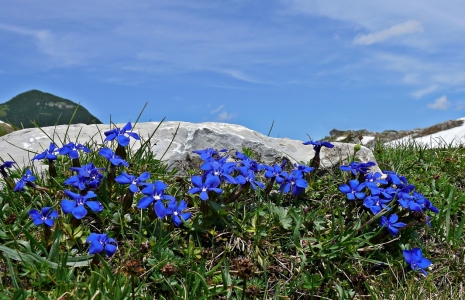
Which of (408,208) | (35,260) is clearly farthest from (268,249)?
(35,260)

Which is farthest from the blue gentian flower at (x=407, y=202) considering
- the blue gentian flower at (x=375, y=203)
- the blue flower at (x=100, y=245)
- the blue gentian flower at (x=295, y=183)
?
the blue flower at (x=100, y=245)

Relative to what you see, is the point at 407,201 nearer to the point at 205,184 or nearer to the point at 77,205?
the point at 205,184

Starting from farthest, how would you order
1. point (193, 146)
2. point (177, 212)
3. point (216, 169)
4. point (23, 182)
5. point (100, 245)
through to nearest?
point (193, 146)
point (23, 182)
point (216, 169)
point (177, 212)
point (100, 245)

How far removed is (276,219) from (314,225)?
0.30 metres

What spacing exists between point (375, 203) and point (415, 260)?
19.3 inches

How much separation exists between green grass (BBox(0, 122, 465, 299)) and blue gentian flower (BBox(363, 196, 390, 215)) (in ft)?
0.33

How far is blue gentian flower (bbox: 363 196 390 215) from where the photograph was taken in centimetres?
363

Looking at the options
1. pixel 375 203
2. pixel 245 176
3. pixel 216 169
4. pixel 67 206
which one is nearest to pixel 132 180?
pixel 67 206

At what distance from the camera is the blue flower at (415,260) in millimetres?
3467

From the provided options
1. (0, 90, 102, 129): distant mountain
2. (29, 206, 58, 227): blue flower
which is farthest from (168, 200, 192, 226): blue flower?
(0, 90, 102, 129): distant mountain

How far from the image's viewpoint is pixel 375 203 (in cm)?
369

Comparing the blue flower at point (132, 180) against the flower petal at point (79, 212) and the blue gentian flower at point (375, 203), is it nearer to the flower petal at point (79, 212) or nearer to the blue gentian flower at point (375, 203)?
the flower petal at point (79, 212)

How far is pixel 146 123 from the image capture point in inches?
232

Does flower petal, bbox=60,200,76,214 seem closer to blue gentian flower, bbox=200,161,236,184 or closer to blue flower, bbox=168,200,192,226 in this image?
blue flower, bbox=168,200,192,226
